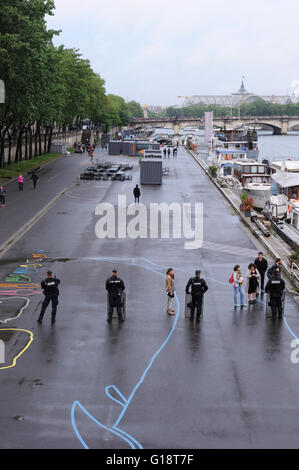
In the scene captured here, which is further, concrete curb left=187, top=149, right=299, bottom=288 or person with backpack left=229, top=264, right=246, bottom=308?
concrete curb left=187, top=149, right=299, bottom=288

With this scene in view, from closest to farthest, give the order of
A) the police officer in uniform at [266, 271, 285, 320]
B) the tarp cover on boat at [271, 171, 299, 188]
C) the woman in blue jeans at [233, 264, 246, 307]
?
the police officer in uniform at [266, 271, 285, 320] < the woman in blue jeans at [233, 264, 246, 307] < the tarp cover on boat at [271, 171, 299, 188]

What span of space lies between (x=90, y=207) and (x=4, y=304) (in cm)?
2363

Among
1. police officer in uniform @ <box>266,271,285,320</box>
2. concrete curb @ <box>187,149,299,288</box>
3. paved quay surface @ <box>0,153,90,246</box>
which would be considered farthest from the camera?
paved quay surface @ <box>0,153,90,246</box>

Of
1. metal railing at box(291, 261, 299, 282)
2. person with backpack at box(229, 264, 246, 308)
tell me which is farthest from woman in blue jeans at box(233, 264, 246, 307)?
metal railing at box(291, 261, 299, 282)

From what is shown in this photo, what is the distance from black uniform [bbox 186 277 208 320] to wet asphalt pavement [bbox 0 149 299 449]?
514mm

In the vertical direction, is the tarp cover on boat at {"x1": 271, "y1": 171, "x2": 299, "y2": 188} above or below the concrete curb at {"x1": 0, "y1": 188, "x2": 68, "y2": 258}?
above

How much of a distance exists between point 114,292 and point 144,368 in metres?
3.81

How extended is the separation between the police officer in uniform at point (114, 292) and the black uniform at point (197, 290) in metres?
2.13

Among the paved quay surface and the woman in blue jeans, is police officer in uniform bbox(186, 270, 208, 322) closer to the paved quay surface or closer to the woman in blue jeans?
the woman in blue jeans

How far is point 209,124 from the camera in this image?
103938 mm

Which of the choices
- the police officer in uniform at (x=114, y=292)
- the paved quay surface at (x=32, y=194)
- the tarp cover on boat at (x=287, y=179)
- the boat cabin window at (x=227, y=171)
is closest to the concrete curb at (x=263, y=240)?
the tarp cover on boat at (x=287, y=179)

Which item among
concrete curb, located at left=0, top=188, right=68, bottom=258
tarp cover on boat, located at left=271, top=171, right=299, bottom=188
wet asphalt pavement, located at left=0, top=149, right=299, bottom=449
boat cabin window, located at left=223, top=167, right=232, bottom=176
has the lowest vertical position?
wet asphalt pavement, located at left=0, top=149, right=299, bottom=449

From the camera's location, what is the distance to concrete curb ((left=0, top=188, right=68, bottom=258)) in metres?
29.4

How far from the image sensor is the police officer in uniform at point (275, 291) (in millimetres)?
18469
